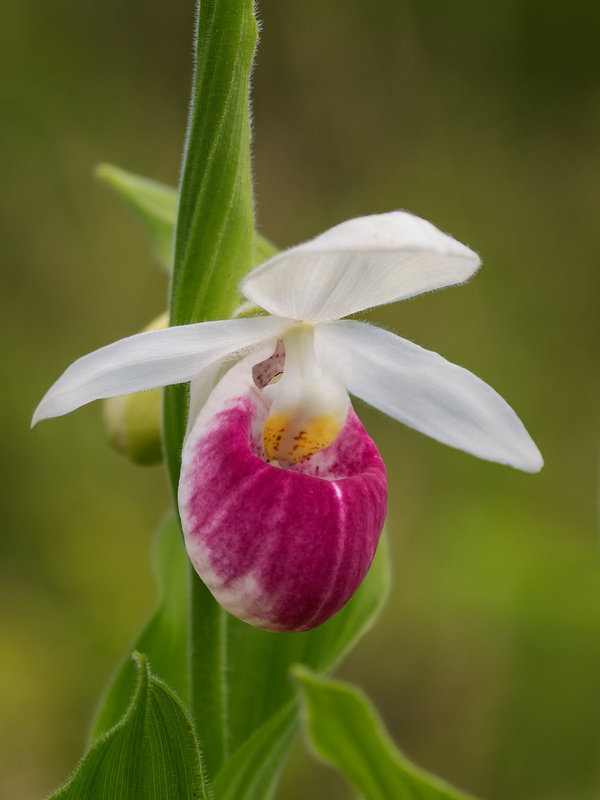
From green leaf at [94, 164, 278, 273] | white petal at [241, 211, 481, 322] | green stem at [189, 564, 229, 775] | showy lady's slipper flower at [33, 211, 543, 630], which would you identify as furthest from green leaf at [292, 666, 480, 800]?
green leaf at [94, 164, 278, 273]

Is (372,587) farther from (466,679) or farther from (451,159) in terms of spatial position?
(451,159)

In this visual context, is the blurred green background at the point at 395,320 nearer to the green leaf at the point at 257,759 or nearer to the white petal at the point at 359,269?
the green leaf at the point at 257,759

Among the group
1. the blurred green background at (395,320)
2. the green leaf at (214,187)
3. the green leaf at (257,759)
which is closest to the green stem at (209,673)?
the green leaf at (257,759)

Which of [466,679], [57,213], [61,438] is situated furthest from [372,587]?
[57,213]

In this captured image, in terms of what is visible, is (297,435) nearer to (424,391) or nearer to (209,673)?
(424,391)

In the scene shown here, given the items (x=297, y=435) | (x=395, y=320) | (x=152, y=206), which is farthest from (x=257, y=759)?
(x=395, y=320)

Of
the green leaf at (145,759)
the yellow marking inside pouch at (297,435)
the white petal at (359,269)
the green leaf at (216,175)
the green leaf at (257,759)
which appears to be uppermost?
the green leaf at (216,175)
